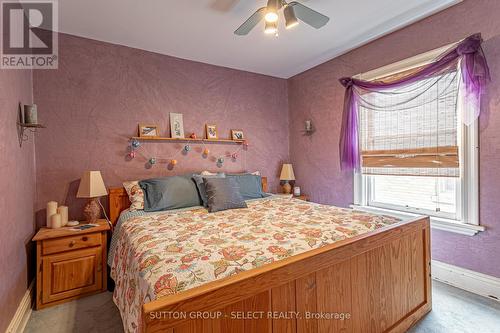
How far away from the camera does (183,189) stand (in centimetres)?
254

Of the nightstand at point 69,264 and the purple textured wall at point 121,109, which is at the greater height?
the purple textured wall at point 121,109

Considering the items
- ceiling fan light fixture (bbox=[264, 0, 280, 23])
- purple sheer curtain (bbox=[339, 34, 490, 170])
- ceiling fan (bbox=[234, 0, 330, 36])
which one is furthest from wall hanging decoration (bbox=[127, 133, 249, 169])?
ceiling fan light fixture (bbox=[264, 0, 280, 23])

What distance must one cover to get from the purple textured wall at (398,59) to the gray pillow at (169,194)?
1855 mm

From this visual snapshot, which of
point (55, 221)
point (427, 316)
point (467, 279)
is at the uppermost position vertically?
point (55, 221)

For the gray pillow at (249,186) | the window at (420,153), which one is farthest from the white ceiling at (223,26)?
the gray pillow at (249,186)

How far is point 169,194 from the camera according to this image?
2.46 m

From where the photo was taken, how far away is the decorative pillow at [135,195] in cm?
241

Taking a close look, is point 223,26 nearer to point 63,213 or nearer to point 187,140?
point 187,140

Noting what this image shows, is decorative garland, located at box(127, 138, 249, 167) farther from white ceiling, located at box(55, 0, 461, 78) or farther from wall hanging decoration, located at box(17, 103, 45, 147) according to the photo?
white ceiling, located at box(55, 0, 461, 78)

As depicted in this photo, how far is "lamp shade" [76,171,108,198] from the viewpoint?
234cm

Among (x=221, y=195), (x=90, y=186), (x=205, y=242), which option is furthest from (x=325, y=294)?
(x=90, y=186)

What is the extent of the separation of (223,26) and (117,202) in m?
2.16

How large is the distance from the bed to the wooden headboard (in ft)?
1.92

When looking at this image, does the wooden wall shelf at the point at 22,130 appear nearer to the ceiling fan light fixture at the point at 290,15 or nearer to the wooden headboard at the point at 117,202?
the wooden headboard at the point at 117,202
